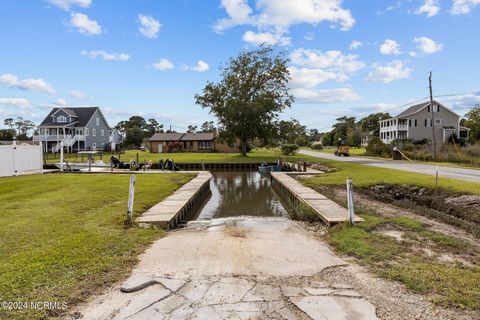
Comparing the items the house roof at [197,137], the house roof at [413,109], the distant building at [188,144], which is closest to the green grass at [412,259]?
the distant building at [188,144]

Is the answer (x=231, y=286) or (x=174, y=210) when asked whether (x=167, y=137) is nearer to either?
(x=174, y=210)

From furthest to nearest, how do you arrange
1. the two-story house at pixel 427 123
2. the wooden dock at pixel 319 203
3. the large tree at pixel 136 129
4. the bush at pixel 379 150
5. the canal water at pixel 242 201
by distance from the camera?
the large tree at pixel 136 129 → the two-story house at pixel 427 123 → the bush at pixel 379 150 → the canal water at pixel 242 201 → the wooden dock at pixel 319 203

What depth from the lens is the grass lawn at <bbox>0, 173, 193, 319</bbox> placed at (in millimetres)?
4598

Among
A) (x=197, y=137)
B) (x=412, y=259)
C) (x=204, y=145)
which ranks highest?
(x=197, y=137)

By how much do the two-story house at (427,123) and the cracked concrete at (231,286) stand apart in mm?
57109

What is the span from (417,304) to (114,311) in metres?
3.50

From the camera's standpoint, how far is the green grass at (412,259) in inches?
180

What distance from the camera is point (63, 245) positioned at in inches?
254

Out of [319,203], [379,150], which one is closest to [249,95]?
[379,150]

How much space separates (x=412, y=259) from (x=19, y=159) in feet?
70.6

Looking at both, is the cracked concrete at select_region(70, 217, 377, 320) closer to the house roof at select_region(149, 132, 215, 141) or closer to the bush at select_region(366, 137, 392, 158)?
the bush at select_region(366, 137, 392, 158)

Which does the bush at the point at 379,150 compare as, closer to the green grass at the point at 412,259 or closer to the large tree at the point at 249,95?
the large tree at the point at 249,95

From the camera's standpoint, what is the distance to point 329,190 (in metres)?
15.6

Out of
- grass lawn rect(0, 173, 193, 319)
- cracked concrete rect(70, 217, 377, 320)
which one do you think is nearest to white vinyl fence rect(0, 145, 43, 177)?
grass lawn rect(0, 173, 193, 319)
